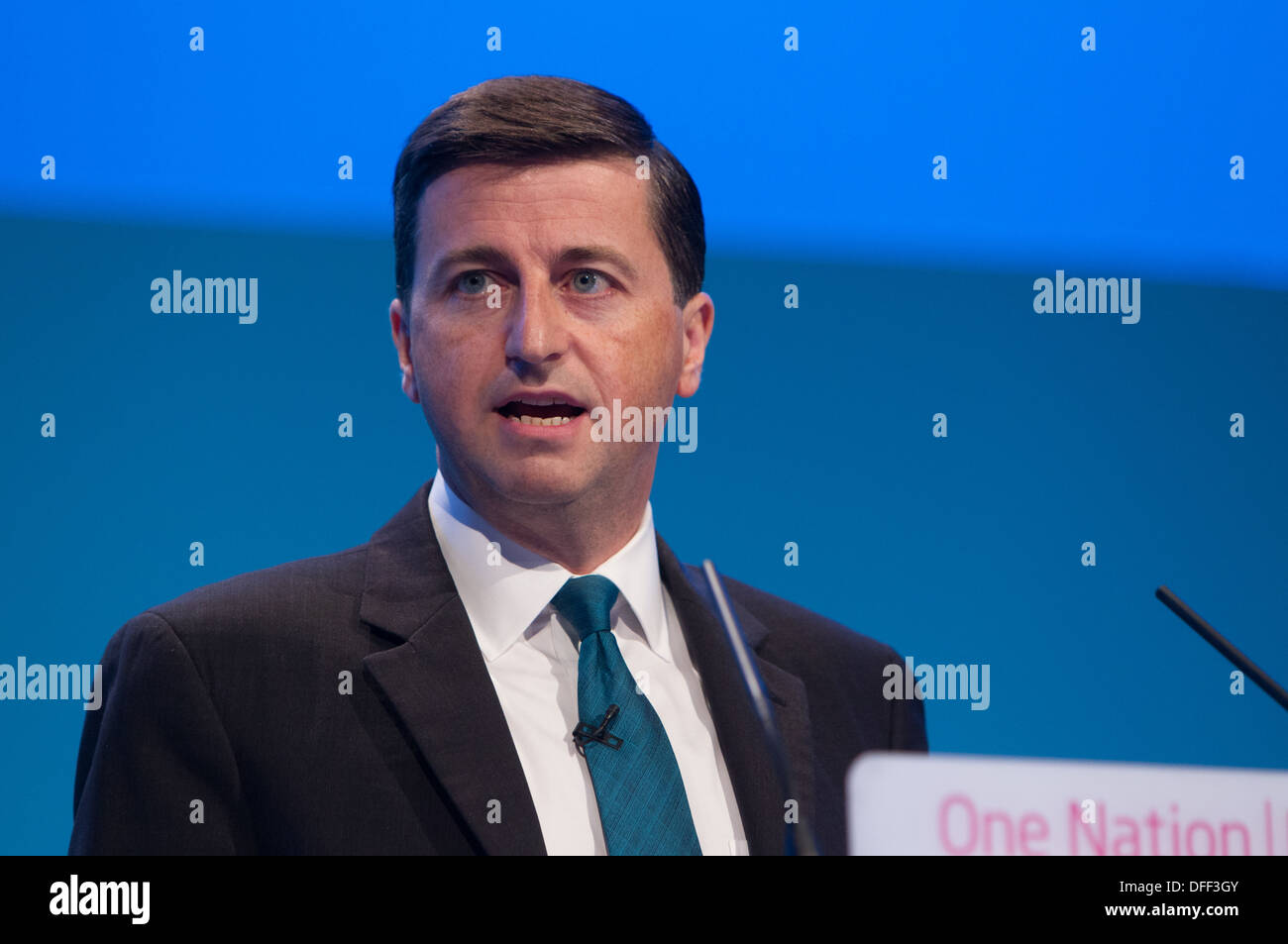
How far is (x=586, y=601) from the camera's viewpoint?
1751 mm

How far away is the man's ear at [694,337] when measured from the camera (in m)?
2.00

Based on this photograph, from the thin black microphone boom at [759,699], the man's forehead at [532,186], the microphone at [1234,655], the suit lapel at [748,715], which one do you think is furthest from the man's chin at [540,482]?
the microphone at [1234,655]

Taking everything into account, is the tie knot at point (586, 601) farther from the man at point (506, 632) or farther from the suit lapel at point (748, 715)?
the suit lapel at point (748, 715)

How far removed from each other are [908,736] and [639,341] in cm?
72

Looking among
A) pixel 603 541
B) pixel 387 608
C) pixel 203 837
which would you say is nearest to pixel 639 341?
pixel 603 541

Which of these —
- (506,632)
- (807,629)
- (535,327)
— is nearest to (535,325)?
(535,327)

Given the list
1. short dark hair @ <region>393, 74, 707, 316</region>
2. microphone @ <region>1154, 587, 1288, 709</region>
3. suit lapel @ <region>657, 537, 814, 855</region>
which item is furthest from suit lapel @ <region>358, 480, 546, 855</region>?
microphone @ <region>1154, 587, 1288, 709</region>

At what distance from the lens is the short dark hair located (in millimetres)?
1807

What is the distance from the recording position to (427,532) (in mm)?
1847

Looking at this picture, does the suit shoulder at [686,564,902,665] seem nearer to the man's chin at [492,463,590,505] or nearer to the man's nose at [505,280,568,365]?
the man's chin at [492,463,590,505]

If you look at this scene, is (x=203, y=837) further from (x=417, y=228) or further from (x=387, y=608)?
(x=417, y=228)

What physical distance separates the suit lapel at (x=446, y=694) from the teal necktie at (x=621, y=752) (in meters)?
0.10

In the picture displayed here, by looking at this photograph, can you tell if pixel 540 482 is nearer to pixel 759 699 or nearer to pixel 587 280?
pixel 587 280

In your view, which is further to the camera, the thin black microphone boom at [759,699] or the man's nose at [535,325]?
the man's nose at [535,325]
